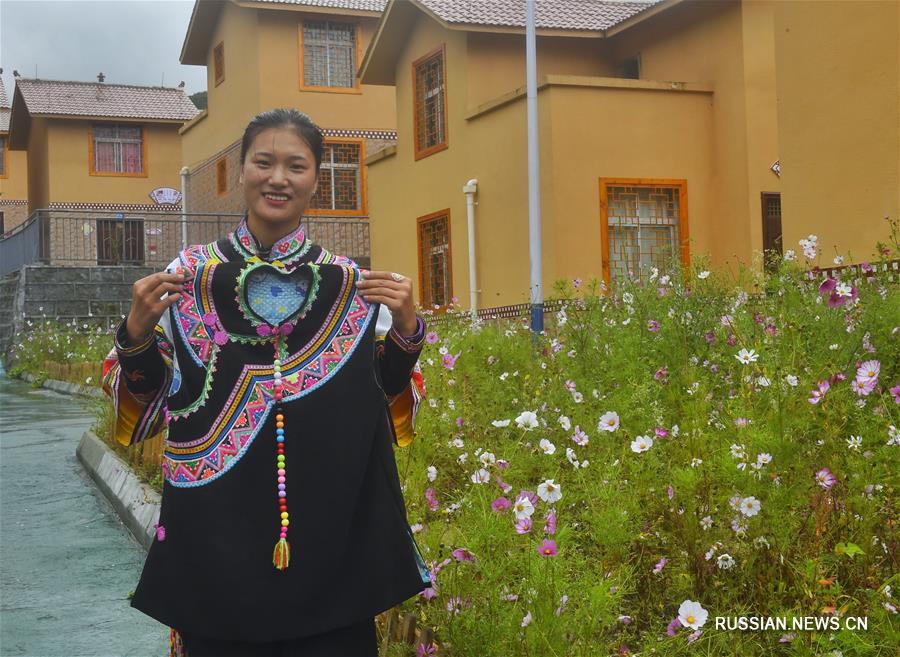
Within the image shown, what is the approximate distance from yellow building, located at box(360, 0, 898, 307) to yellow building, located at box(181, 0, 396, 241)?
5.98 meters

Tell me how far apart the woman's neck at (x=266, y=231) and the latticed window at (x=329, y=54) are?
70.3 ft

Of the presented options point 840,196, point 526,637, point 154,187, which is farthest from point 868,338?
point 154,187

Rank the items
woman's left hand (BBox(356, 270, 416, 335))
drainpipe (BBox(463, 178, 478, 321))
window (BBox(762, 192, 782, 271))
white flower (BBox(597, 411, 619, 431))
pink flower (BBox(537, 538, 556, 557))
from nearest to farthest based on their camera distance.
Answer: woman's left hand (BBox(356, 270, 416, 335)) → pink flower (BBox(537, 538, 556, 557)) → white flower (BBox(597, 411, 619, 431)) → window (BBox(762, 192, 782, 271)) → drainpipe (BBox(463, 178, 478, 321))

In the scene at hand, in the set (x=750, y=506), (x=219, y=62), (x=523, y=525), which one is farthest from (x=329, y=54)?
(x=523, y=525)

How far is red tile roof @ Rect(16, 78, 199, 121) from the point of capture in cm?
3359

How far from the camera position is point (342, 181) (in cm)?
2358

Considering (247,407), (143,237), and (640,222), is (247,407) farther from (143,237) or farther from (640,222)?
(143,237)

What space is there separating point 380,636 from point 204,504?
5.07 ft

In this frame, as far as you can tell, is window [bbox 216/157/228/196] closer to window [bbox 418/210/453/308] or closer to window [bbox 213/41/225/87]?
window [bbox 213/41/225/87]

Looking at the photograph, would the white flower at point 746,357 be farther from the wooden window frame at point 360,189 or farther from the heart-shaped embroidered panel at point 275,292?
the wooden window frame at point 360,189

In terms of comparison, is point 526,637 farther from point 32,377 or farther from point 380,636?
point 32,377

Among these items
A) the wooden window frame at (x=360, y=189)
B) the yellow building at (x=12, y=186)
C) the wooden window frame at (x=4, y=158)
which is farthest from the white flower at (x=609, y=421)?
the wooden window frame at (x=4, y=158)

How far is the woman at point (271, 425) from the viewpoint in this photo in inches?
92.6

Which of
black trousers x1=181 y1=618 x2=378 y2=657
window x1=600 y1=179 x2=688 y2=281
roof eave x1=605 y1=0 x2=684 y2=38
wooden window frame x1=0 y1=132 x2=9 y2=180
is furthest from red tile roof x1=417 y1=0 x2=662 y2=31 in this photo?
wooden window frame x1=0 y1=132 x2=9 y2=180
